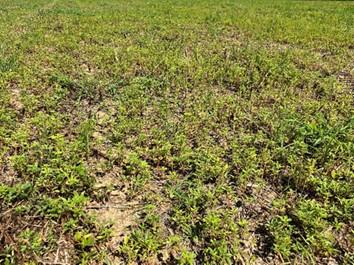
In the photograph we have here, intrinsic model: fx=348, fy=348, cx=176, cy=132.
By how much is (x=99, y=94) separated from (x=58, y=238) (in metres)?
3.67

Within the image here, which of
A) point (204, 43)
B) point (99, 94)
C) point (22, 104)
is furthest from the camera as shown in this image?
point (204, 43)

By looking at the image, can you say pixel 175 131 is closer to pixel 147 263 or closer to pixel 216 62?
pixel 147 263

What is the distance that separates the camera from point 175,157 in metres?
4.48

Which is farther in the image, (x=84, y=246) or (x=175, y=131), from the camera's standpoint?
(x=175, y=131)

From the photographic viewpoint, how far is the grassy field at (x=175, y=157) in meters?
3.26

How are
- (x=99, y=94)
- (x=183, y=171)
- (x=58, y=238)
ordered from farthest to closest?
(x=99, y=94) < (x=183, y=171) < (x=58, y=238)

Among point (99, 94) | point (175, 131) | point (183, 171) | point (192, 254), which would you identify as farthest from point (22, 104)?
point (192, 254)

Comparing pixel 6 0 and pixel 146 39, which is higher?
pixel 146 39

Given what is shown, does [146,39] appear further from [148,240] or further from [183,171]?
[148,240]

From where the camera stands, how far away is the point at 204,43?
10.3m

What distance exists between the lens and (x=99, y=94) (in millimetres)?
6504

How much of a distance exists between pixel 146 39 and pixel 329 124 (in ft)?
21.8

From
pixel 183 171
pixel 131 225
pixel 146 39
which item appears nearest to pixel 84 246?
pixel 131 225

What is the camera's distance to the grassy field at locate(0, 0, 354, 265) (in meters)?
3.26
